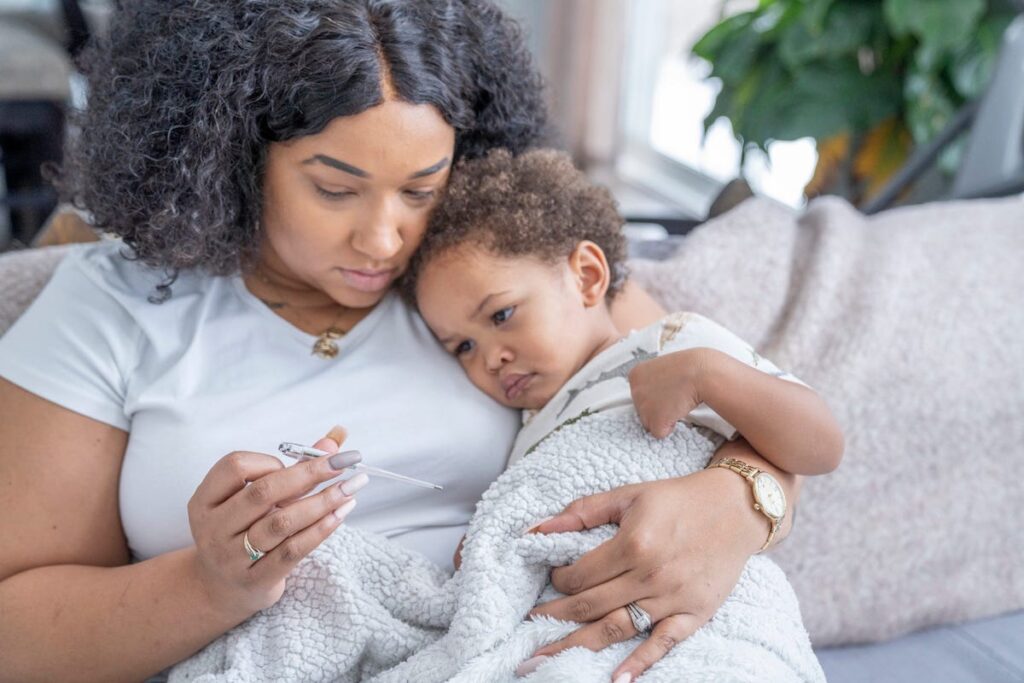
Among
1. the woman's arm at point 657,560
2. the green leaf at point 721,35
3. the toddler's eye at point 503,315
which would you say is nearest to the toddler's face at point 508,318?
the toddler's eye at point 503,315

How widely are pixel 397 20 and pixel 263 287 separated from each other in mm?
395

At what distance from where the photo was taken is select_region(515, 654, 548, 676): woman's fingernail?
3.53 feet

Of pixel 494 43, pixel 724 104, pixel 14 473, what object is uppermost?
pixel 494 43

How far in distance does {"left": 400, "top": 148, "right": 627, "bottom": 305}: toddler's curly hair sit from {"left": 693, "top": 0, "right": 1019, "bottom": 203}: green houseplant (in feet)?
4.47

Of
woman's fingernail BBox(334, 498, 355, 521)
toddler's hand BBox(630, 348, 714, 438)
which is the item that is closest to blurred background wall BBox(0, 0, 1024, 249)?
toddler's hand BBox(630, 348, 714, 438)

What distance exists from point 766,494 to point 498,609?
13.0 inches

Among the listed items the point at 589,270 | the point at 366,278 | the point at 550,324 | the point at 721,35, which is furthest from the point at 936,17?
the point at 366,278

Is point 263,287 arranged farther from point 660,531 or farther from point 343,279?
point 660,531

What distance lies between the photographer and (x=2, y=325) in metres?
1.38

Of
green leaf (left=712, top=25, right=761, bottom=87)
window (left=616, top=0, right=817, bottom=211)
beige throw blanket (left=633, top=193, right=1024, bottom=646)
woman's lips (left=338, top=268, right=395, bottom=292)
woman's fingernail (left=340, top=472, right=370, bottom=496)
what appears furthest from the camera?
window (left=616, top=0, right=817, bottom=211)

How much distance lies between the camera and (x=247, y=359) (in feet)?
4.27

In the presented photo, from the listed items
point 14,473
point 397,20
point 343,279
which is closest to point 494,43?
point 397,20

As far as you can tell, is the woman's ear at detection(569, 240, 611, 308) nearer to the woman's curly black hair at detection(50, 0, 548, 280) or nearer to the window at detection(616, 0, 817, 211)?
the woman's curly black hair at detection(50, 0, 548, 280)

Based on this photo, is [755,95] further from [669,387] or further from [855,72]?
[669,387]
